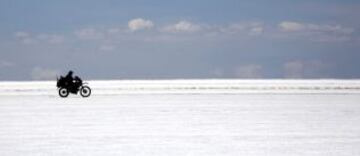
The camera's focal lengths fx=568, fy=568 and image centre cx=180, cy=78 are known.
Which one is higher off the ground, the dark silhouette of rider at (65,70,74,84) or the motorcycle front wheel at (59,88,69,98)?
the dark silhouette of rider at (65,70,74,84)

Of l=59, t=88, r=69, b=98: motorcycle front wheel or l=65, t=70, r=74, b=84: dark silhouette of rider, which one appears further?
l=65, t=70, r=74, b=84: dark silhouette of rider

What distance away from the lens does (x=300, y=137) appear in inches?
469

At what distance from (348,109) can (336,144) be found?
886cm

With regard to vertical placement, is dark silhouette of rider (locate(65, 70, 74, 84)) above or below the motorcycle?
above

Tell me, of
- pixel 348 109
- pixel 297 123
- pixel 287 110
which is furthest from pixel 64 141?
pixel 348 109

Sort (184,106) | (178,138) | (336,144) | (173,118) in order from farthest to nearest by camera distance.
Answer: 1. (184,106)
2. (173,118)
3. (178,138)
4. (336,144)

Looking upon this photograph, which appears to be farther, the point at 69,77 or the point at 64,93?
the point at 69,77

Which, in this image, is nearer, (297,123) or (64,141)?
(64,141)

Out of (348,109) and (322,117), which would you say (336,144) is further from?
(348,109)

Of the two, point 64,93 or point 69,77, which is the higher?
point 69,77

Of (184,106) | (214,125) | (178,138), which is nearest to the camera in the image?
(178,138)

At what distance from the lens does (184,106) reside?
66.4ft

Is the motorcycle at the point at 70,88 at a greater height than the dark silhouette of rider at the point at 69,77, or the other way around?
the dark silhouette of rider at the point at 69,77

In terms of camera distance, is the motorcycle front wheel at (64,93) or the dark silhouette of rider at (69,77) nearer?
the motorcycle front wheel at (64,93)
